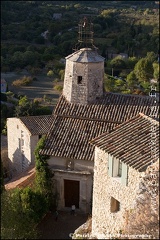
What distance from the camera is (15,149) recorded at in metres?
22.9

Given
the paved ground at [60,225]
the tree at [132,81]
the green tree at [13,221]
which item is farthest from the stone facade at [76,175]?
the tree at [132,81]

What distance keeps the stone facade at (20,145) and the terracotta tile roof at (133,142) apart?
33.5 ft

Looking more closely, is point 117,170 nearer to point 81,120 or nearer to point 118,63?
point 81,120

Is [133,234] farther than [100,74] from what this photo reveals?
No

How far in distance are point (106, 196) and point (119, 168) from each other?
1.35 meters

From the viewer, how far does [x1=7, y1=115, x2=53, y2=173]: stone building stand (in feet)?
70.2

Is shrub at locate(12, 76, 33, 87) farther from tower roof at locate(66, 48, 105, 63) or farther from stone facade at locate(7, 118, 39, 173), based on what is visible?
tower roof at locate(66, 48, 105, 63)

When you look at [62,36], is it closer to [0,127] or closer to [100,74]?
[0,127]

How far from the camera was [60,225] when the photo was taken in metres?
15.7

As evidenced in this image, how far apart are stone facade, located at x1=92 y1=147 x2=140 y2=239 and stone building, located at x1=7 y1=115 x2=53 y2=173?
9.47 metres

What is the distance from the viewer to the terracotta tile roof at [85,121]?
15914 mm

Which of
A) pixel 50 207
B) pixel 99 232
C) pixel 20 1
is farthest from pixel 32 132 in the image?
pixel 20 1

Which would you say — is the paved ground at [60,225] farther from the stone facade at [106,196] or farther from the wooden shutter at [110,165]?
the wooden shutter at [110,165]

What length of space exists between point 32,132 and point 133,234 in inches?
550
